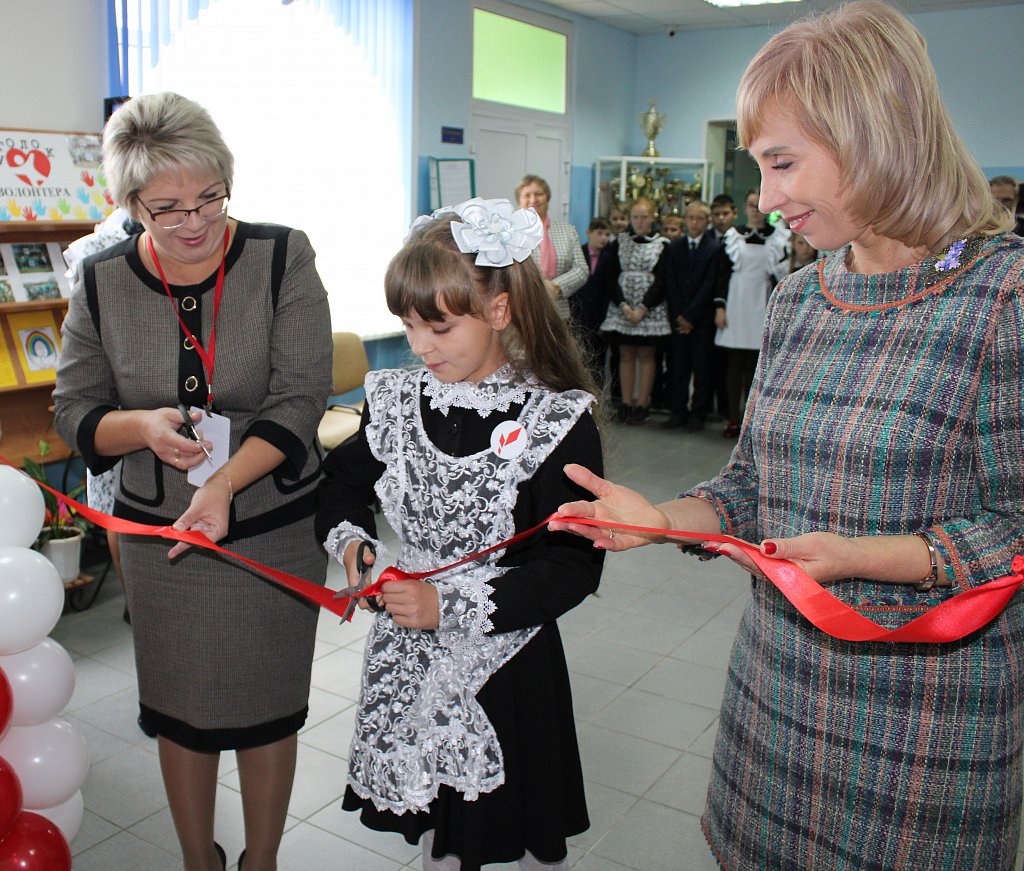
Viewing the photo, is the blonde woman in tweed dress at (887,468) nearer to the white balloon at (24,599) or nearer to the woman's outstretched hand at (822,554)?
the woman's outstretched hand at (822,554)

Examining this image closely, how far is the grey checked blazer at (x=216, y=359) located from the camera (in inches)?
68.3

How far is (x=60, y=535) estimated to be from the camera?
377cm

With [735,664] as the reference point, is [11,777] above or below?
below

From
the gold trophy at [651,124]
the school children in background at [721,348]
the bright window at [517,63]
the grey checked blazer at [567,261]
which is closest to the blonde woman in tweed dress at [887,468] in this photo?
the grey checked blazer at [567,261]

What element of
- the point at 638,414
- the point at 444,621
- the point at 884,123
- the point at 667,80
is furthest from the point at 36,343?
the point at 667,80

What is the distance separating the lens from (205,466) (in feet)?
5.63

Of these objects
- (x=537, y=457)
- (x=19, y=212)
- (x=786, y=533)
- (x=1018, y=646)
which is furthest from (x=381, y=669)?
(x=19, y=212)

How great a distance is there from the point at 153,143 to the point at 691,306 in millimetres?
5965

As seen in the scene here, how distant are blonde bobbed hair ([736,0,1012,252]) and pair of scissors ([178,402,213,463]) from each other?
3.77 ft

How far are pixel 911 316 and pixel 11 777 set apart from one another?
5.02 ft

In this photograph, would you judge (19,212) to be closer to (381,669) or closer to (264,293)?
(264,293)

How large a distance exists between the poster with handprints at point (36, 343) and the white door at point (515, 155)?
4256 millimetres

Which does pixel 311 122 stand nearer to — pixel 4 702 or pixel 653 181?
pixel 653 181

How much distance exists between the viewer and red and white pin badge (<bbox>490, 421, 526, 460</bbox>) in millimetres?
1480
